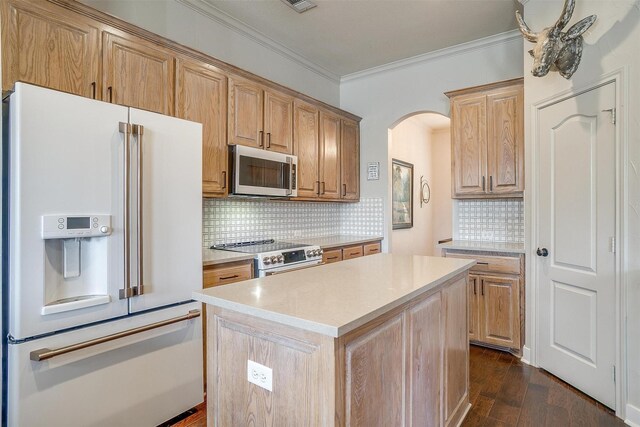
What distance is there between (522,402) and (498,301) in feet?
3.03

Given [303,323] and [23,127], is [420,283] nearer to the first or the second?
[303,323]

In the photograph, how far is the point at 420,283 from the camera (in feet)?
4.86

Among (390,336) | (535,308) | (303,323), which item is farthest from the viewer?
(535,308)

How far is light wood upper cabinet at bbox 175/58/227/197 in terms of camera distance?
251cm

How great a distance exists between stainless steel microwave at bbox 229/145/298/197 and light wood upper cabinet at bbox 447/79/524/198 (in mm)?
1621

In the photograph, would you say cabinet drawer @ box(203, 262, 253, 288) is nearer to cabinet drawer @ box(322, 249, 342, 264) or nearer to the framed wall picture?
cabinet drawer @ box(322, 249, 342, 264)

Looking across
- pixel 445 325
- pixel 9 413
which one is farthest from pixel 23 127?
pixel 445 325

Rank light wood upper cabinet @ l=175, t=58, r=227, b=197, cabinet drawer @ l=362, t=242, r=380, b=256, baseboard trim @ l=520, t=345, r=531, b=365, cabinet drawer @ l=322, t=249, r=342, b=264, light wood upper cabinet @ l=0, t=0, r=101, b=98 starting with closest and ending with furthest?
light wood upper cabinet @ l=0, t=0, r=101, b=98
light wood upper cabinet @ l=175, t=58, r=227, b=197
baseboard trim @ l=520, t=345, r=531, b=365
cabinet drawer @ l=322, t=249, r=342, b=264
cabinet drawer @ l=362, t=242, r=380, b=256

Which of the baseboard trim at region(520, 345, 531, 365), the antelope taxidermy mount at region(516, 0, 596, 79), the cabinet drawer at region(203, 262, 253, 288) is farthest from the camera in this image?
the baseboard trim at region(520, 345, 531, 365)

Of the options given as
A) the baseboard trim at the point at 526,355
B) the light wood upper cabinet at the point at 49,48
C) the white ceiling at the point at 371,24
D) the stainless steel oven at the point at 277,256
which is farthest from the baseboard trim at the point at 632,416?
the light wood upper cabinet at the point at 49,48

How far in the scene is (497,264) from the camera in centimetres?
303

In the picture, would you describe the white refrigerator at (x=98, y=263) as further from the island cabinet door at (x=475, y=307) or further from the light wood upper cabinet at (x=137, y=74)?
the island cabinet door at (x=475, y=307)

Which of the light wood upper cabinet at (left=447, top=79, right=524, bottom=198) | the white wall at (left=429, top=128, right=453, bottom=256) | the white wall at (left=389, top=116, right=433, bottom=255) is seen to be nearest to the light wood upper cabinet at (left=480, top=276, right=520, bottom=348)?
the light wood upper cabinet at (left=447, top=79, right=524, bottom=198)

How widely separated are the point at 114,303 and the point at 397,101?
3611 mm
